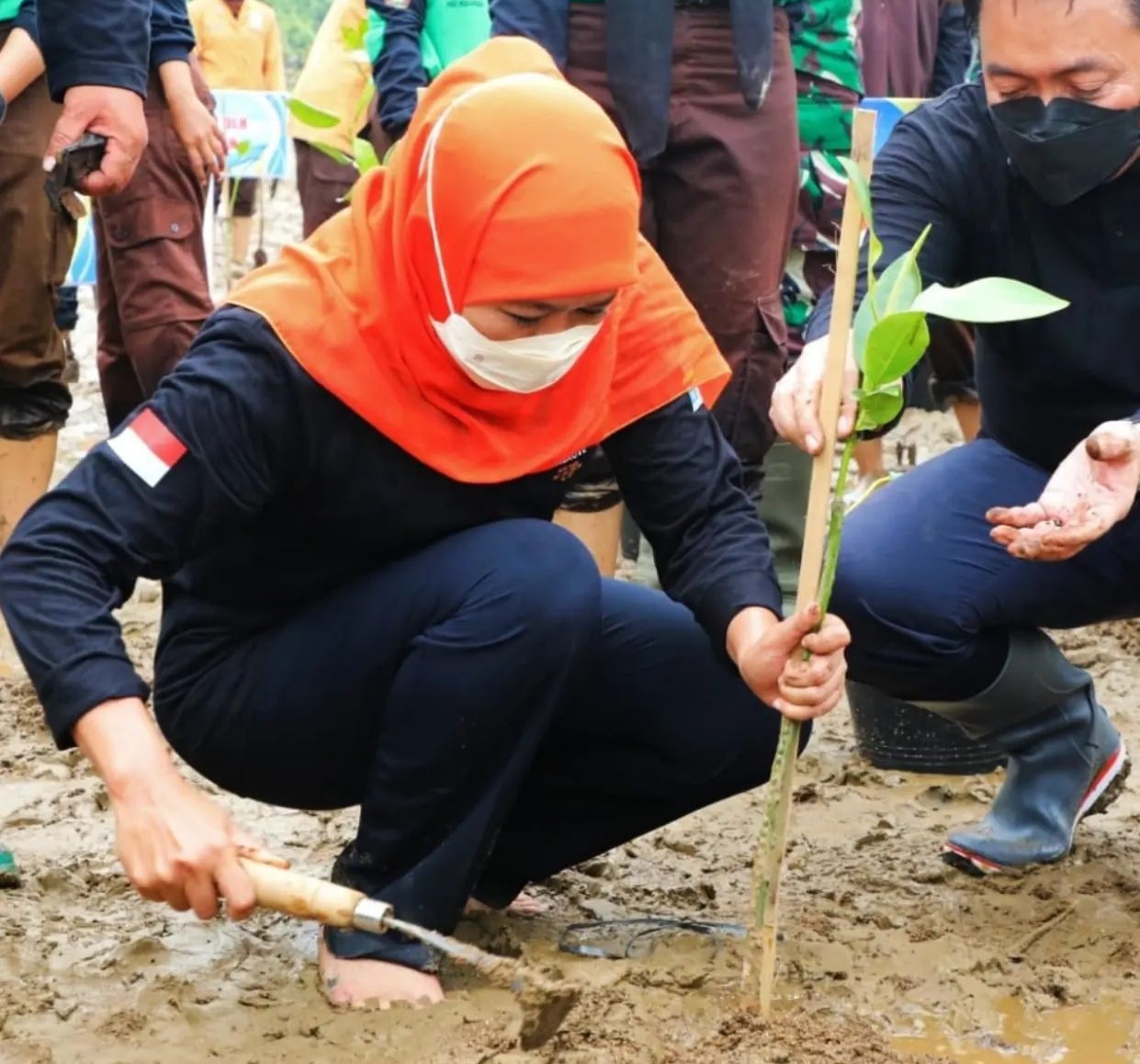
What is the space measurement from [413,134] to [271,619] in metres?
0.66

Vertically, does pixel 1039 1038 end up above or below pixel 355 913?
below

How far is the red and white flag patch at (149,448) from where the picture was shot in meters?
2.07

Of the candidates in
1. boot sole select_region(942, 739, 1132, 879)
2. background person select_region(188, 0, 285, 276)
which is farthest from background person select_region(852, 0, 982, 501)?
background person select_region(188, 0, 285, 276)

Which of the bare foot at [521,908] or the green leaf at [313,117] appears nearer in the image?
the bare foot at [521,908]

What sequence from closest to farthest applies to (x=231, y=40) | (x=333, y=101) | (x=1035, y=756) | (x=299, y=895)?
(x=299, y=895), (x=1035, y=756), (x=333, y=101), (x=231, y=40)

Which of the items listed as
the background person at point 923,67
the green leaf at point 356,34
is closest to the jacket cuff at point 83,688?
the background person at point 923,67

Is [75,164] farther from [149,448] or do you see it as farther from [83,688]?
[83,688]

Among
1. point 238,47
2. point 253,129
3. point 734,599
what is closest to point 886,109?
point 734,599

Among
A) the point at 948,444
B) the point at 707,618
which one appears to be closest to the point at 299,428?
the point at 707,618

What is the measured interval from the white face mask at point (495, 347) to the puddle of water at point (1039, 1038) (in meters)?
0.95

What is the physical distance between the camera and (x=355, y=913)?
1.89 meters

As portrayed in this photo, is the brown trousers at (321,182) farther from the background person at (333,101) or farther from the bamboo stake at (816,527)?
the bamboo stake at (816,527)

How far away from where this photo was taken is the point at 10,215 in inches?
139

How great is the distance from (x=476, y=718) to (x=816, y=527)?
19.4 inches
